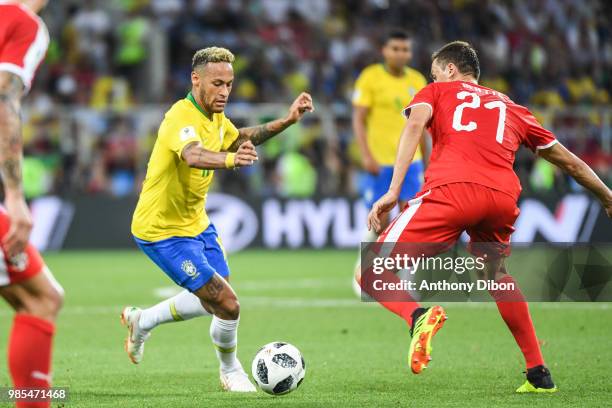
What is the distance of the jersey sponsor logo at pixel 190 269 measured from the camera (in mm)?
6883

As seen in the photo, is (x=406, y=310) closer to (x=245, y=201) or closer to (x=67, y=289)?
(x=67, y=289)

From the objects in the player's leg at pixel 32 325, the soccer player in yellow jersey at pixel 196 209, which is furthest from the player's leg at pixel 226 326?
the player's leg at pixel 32 325

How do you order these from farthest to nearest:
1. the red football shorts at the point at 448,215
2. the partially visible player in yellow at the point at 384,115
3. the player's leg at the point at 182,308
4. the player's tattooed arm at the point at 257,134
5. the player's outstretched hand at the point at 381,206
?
the partially visible player in yellow at the point at 384,115 → the player's tattooed arm at the point at 257,134 → the player's leg at the point at 182,308 → the red football shorts at the point at 448,215 → the player's outstretched hand at the point at 381,206

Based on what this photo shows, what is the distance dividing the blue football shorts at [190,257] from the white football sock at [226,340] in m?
0.30

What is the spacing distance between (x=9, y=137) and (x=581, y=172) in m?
3.62

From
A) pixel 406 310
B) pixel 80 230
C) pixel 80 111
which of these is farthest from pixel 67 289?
pixel 406 310

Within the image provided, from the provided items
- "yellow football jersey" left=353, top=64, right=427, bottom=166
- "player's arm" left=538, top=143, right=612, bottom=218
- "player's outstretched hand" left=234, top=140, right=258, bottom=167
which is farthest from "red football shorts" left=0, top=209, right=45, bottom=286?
"yellow football jersey" left=353, top=64, right=427, bottom=166

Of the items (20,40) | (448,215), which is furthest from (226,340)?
Result: (20,40)

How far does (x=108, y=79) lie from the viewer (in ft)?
71.6

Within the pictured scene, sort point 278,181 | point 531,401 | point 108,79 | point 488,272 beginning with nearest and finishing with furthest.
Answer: point 531,401 → point 488,272 → point 278,181 → point 108,79

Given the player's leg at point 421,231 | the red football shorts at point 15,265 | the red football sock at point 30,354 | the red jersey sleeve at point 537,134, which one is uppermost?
the red jersey sleeve at point 537,134

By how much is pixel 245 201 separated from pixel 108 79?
4983mm

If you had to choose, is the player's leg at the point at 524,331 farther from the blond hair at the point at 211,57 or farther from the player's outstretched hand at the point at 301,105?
the blond hair at the point at 211,57

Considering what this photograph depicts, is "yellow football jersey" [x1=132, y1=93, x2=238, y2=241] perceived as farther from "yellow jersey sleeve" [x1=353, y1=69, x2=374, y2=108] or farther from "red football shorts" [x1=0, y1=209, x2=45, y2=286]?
"yellow jersey sleeve" [x1=353, y1=69, x2=374, y2=108]
